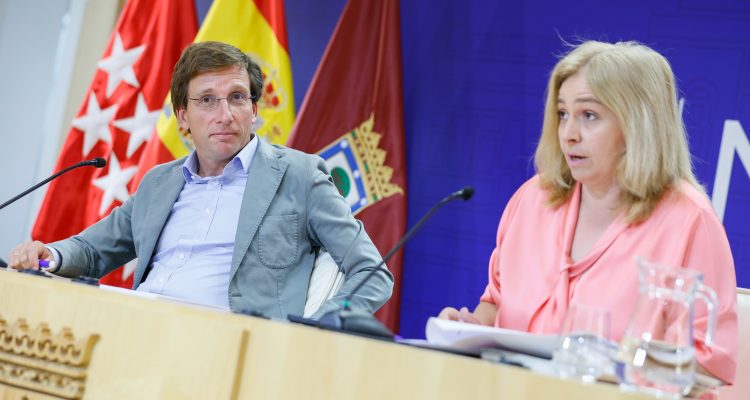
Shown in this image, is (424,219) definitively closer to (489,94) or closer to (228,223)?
(228,223)

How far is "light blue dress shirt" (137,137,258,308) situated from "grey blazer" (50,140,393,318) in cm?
4

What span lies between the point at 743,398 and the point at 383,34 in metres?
2.06

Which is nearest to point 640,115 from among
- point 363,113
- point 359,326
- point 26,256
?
point 359,326

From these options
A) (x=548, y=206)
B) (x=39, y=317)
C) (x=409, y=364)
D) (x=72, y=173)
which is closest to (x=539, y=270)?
(x=548, y=206)

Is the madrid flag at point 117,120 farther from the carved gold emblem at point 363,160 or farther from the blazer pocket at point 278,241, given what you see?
the blazer pocket at point 278,241

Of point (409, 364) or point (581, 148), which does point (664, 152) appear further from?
point (409, 364)

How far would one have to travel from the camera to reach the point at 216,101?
2854 millimetres

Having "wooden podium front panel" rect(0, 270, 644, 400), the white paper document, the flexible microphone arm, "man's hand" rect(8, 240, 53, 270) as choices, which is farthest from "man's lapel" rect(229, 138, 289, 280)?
the white paper document

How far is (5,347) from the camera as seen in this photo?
5.70 feet

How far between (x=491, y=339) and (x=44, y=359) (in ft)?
2.58

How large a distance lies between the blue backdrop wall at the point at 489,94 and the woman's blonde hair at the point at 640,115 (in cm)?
128

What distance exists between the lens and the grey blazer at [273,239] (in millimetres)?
2654

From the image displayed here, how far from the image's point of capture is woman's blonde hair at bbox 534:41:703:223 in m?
2.16

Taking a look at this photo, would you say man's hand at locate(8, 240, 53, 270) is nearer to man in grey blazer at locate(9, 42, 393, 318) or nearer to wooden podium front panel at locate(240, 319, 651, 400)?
man in grey blazer at locate(9, 42, 393, 318)
